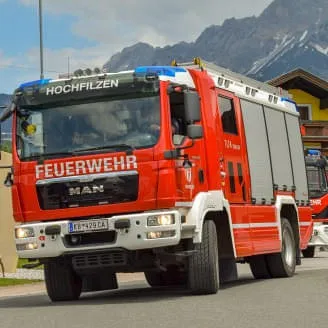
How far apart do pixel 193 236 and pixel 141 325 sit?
3.26 metres

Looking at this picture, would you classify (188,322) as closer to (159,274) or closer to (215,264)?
(215,264)

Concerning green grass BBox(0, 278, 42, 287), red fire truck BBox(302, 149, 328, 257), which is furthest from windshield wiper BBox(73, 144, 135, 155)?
red fire truck BBox(302, 149, 328, 257)

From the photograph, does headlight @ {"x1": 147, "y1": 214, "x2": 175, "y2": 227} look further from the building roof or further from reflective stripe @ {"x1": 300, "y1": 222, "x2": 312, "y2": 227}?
the building roof

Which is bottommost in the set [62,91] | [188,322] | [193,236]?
[188,322]

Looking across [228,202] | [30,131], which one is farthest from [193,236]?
[30,131]

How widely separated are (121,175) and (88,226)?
82 centimetres

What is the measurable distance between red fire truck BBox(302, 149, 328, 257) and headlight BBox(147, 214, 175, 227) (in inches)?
646

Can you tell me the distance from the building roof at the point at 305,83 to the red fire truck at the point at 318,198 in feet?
69.3

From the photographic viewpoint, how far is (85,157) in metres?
13.8

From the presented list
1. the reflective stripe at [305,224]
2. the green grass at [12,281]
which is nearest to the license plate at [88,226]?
the reflective stripe at [305,224]

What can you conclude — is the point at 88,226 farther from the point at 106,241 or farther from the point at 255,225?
the point at 255,225

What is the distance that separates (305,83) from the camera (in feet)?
175

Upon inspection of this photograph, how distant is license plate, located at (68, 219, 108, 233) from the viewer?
1369cm

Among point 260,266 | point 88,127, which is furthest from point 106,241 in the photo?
point 260,266
